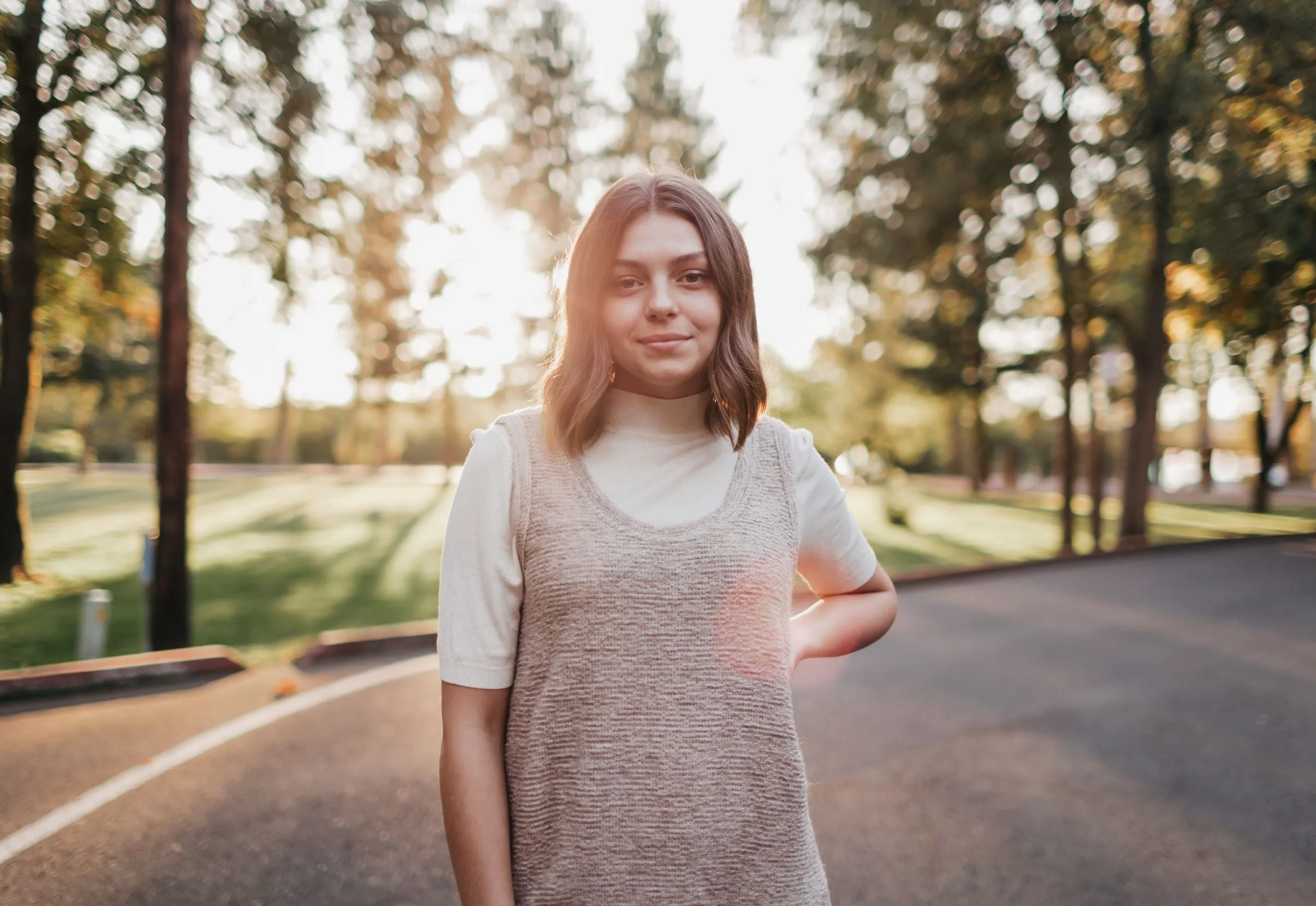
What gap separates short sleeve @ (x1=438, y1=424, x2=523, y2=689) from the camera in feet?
4.73

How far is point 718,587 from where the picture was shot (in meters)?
1.51

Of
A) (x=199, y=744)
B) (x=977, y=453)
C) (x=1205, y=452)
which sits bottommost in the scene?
(x=199, y=744)

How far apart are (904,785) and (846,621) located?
11.6 ft

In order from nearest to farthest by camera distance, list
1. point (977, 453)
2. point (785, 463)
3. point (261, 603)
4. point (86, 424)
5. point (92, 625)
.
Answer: point (785, 463) < point (92, 625) < point (261, 603) < point (86, 424) < point (977, 453)

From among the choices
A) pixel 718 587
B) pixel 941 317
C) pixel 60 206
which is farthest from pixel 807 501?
pixel 941 317

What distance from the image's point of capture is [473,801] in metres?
1.43

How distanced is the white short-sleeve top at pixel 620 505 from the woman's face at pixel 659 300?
84mm

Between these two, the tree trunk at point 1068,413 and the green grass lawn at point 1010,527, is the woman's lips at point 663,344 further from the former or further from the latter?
the tree trunk at point 1068,413

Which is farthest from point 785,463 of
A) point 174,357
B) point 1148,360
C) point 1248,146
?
point 1148,360

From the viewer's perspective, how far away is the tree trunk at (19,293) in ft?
37.6

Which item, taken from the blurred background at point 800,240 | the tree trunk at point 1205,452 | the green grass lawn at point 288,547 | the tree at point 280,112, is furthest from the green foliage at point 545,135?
the tree trunk at point 1205,452

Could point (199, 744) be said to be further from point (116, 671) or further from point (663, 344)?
point (663, 344)

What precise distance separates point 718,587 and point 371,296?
35.9 m

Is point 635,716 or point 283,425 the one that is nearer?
point 635,716
